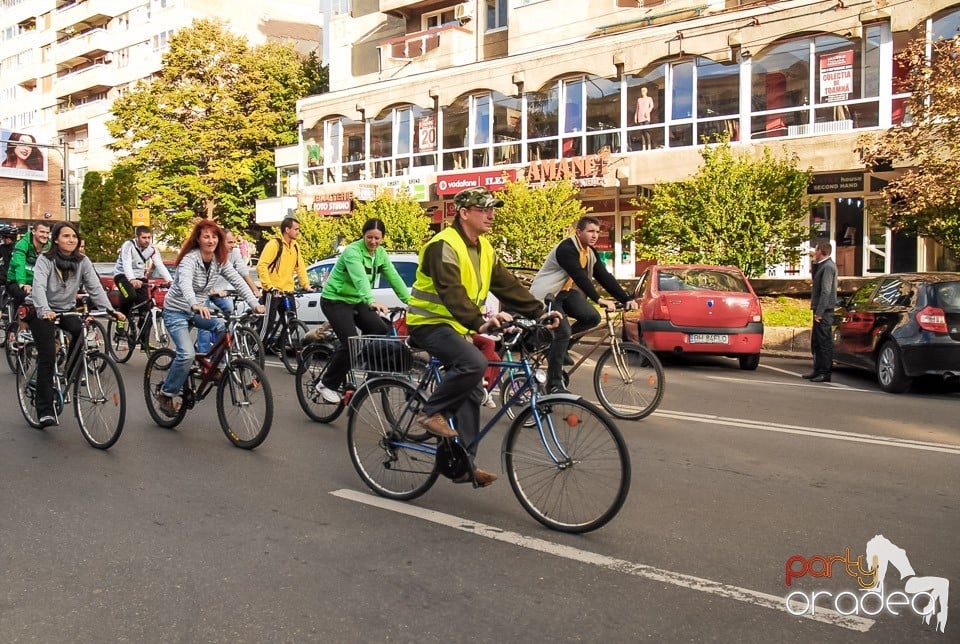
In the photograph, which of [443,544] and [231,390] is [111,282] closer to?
[231,390]

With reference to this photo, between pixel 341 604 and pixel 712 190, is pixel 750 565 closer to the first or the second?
pixel 341 604

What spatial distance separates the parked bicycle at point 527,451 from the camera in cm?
492

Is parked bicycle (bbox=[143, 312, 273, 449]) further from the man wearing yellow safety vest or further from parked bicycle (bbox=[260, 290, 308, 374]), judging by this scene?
parked bicycle (bbox=[260, 290, 308, 374])

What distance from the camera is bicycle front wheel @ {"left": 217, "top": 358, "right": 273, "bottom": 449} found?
7.18 m

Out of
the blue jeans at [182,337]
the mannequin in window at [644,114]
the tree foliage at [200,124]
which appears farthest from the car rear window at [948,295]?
the tree foliage at [200,124]

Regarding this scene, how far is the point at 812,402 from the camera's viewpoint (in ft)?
33.1

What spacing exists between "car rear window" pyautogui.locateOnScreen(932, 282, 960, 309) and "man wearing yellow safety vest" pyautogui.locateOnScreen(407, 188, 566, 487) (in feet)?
23.8

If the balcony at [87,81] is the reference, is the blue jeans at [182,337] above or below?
below

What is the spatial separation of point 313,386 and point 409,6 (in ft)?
105

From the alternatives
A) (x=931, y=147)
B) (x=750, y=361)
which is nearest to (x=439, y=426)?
(x=750, y=361)

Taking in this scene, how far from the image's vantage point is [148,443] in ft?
24.9

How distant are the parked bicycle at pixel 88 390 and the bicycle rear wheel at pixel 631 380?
4.27 meters

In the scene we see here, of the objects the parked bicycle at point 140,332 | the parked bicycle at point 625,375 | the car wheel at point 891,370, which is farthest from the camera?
the parked bicycle at point 140,332

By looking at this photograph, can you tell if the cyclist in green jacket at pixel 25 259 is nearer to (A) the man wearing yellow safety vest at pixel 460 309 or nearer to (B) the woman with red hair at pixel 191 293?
(B) the woman with red hair at pixel 191 293
